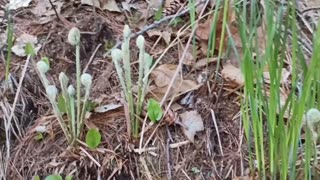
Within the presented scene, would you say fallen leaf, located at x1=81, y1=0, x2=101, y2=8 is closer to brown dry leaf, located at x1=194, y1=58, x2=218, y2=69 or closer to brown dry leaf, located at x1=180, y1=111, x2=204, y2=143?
brown dry leaf, located at x1=194, y1=58, x2=218, y2=69

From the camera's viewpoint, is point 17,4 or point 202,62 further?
point 17,4

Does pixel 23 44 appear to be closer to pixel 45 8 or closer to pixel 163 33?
pixel 45 8

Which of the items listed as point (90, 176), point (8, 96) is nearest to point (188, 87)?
point (90, 176)

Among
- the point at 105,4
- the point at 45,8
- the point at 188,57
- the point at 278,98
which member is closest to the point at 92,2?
the point at 105,4

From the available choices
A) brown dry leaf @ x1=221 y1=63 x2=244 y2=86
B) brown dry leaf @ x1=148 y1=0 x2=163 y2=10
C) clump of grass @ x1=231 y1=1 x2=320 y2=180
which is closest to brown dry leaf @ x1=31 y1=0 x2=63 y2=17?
brown dry leaf @ x1=148 y1=0 x2=163 y2=10

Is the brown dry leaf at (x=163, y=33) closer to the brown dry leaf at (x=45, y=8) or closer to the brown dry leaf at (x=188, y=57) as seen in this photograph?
the brown dry leaf at (x=188, y=57)
